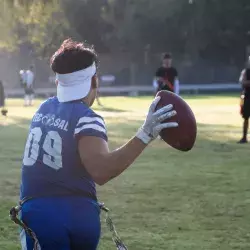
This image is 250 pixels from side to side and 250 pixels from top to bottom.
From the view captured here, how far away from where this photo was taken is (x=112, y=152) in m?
3.29

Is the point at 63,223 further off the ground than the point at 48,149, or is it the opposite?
the point at 48,149

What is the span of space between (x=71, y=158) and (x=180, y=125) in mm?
597

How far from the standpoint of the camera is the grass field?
22.1 ft

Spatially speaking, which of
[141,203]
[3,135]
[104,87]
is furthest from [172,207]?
[104,87]

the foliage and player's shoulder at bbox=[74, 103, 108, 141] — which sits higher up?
player's shoulder at bbox=[74, 103, 108, 141]

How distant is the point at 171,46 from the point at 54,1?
2908 centimetres

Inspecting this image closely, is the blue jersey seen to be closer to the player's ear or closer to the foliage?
the player's ear

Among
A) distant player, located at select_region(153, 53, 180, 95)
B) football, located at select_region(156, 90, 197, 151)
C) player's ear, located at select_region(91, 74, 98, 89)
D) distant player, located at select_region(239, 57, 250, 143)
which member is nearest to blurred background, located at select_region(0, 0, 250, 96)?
distant player, located at select_region(153, 53, 180, 95)

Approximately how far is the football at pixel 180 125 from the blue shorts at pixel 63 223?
550mm

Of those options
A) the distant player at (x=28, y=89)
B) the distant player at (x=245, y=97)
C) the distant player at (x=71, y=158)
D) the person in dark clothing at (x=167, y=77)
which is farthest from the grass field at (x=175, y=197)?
the distant player at (x=28, y=89)

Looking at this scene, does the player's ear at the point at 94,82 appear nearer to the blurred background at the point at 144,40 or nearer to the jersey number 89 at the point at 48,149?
the jersey number 89 at the point at 48,149

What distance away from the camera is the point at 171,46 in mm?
52875

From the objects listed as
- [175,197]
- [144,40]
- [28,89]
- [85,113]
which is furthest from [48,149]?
[144,40]

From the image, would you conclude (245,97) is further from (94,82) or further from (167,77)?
(94,82)
